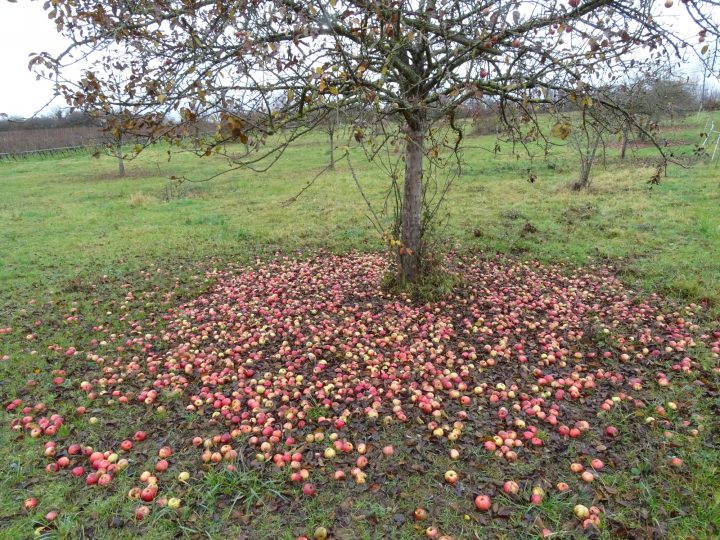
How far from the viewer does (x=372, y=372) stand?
430 centimetres

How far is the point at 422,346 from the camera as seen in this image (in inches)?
186

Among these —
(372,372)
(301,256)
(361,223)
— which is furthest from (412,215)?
(361,223)

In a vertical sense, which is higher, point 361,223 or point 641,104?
point 641,104

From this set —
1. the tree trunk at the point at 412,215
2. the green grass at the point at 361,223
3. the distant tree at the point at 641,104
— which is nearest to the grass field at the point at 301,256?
the green grass at the point at 361,223

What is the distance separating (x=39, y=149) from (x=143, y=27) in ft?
141

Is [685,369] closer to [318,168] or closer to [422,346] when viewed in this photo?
[422,346]

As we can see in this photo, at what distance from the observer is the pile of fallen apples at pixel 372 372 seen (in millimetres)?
3393

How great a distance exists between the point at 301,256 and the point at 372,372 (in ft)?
13.7

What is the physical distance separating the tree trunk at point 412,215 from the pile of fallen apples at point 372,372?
480 mm

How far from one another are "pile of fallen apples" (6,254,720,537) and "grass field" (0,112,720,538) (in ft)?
0.42

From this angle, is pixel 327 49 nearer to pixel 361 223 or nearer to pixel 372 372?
pixel 372 372

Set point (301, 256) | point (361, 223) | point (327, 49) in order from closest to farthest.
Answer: point (327, 49), point (301, 256), point (361, 223)

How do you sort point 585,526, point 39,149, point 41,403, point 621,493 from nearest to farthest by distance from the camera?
point 585,526
point 621,493
point 41,403
point 39,149

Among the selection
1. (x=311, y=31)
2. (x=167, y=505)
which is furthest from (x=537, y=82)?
(x=167, y=505)
